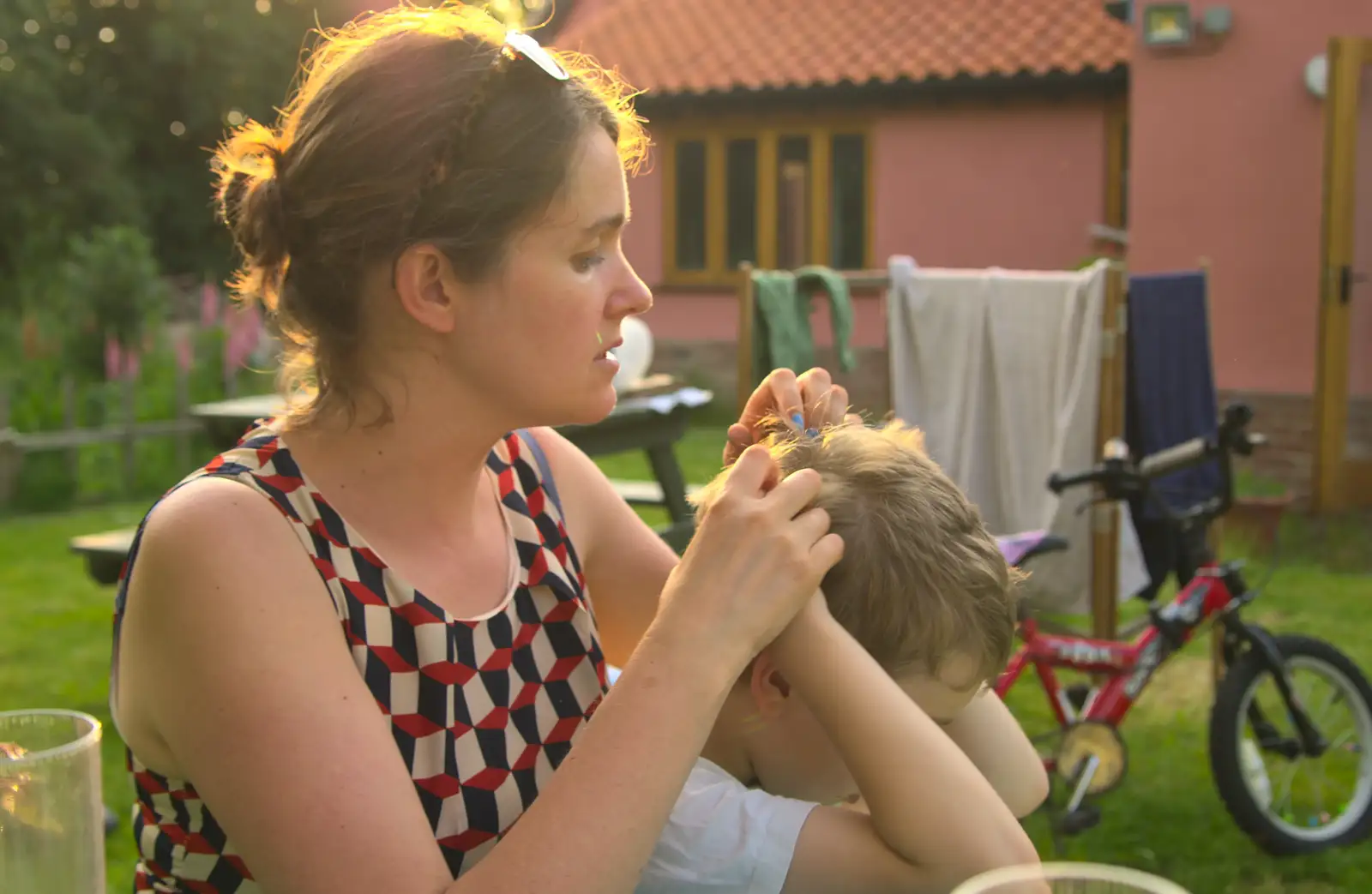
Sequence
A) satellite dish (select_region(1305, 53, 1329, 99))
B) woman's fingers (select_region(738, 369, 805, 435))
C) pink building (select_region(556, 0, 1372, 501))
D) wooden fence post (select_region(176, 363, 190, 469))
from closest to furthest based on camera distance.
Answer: woman's fingers (select_region(738, 369, 805, 435)), satellite dish (select_region(1305, 53, 1329, 99)), pink building (select_region(556, 0, 1372, 501)), wooden fence post (select_region(176, 363, 190, 469))

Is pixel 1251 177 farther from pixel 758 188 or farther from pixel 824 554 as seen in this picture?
pixel 824 554

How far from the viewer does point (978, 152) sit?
488 inches

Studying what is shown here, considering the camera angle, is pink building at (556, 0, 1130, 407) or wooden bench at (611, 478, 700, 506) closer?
wooden bench at (611, 478, 700, 506)

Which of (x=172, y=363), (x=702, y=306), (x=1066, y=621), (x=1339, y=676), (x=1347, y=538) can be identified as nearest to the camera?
(x=1339, y=676)

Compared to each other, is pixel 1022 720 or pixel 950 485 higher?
pixel 950 485

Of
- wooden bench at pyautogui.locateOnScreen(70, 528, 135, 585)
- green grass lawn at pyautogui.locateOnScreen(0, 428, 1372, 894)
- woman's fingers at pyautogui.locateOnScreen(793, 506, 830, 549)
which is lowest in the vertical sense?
green grass lawn at pyautogui.locateOnScreen(0, 428, 1372, 894)

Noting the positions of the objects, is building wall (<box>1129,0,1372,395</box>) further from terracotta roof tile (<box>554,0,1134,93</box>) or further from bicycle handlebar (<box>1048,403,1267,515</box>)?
bicycle handlebar (<box>1048,403,1267,515</box>)

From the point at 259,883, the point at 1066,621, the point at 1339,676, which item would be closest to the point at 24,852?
the point at 259,883

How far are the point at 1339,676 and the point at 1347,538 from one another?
12.3 ft

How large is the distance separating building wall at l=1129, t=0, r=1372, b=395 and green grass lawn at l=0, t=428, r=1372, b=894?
64.6 inches

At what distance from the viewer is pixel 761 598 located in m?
1.25

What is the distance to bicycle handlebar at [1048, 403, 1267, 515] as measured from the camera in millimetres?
3594

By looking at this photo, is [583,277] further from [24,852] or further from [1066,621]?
[1066,621]

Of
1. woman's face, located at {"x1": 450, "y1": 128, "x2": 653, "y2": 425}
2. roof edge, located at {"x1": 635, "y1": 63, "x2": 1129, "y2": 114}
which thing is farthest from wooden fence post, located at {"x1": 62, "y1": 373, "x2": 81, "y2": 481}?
woman's face, located at {"x1": 450, "y1": 128, "x2": 653, "y2": 425}
